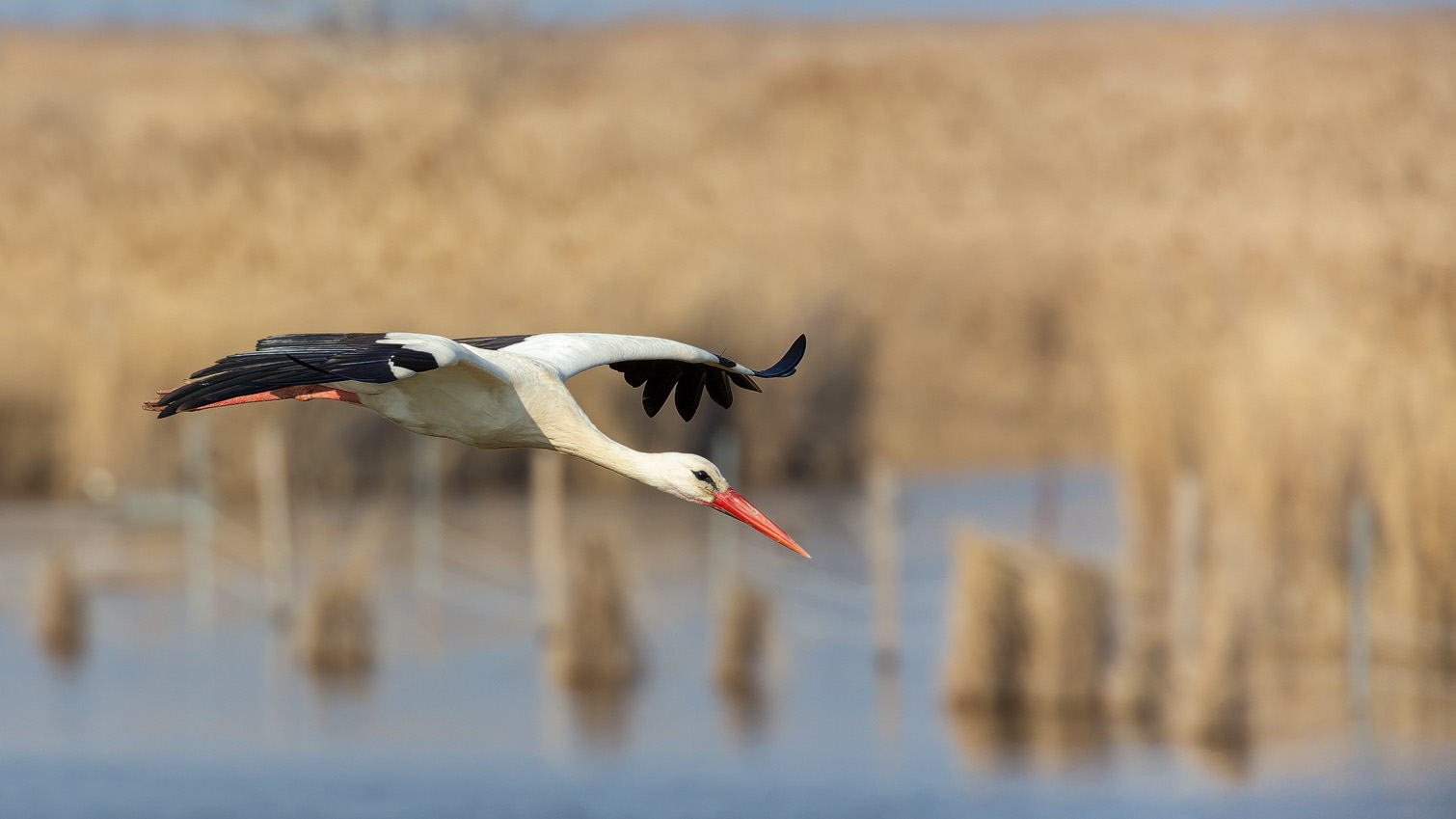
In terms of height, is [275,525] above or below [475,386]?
above

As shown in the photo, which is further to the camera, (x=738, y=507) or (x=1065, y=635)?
(x=1065, y=635)

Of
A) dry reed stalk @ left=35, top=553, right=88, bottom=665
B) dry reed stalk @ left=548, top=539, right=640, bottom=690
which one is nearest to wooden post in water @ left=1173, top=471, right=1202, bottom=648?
dry reed stalk @ left=548, top=539, right=640, bottom=690

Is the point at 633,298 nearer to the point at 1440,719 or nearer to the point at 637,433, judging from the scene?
the point at 637,433

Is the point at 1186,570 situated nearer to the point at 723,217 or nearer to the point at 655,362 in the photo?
the point at 655,362

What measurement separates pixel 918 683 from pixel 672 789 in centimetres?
379

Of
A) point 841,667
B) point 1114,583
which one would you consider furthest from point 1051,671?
point 841,667

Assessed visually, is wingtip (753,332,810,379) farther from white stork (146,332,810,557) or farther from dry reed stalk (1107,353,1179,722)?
dry reed stalk (1107,353,1179,722)

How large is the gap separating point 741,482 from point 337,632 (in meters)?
7.56

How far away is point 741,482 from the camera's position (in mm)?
30656

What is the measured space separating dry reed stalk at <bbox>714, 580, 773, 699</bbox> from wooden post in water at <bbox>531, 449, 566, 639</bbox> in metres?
1.86

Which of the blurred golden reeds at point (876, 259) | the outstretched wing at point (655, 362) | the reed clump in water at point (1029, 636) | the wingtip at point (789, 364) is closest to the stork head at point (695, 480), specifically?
the outstretched wing at point (655, 362)

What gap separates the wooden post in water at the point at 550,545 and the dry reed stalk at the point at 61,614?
5.24 metres

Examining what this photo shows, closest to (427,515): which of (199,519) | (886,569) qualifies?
(199,519)

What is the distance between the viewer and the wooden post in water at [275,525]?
26359 millimetres
